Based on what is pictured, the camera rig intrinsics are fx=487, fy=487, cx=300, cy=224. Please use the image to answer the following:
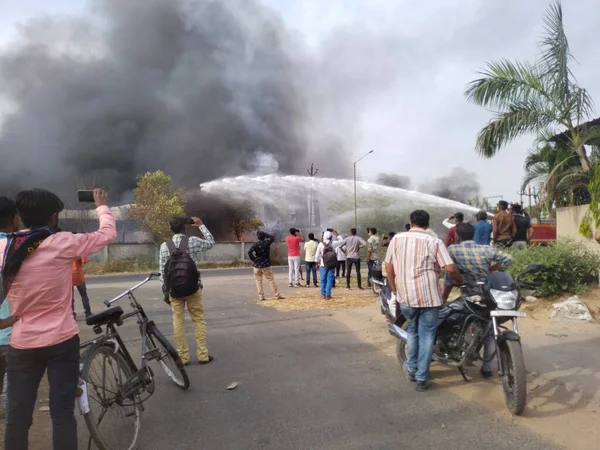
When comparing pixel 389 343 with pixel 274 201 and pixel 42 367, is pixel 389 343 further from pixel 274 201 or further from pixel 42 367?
pixel 274 201

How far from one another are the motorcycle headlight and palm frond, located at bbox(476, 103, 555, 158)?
6.81 meters

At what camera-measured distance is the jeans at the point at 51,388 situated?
259 cm

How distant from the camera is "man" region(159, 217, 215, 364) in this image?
17.1ft

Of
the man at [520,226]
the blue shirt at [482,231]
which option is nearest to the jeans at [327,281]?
the blue shirt at [482,231]

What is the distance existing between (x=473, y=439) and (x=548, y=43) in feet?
29.5

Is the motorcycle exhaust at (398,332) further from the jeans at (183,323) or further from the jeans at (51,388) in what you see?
the jeans at (51,388)

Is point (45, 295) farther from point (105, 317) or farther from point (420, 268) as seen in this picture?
point (420, 268)

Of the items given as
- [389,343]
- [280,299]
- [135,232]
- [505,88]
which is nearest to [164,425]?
[389,343]

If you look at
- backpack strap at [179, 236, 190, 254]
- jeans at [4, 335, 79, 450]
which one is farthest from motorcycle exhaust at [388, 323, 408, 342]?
jeans at [4, 335, 79, 450]

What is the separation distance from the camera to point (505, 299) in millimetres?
4031

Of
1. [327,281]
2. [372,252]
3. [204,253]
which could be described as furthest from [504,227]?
[204,253]

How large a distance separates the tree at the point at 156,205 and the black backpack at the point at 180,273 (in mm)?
22670

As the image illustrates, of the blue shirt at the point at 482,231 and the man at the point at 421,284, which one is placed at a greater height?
the blue shirt at the point at 482,231

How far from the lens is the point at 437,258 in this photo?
4422 millimetres
